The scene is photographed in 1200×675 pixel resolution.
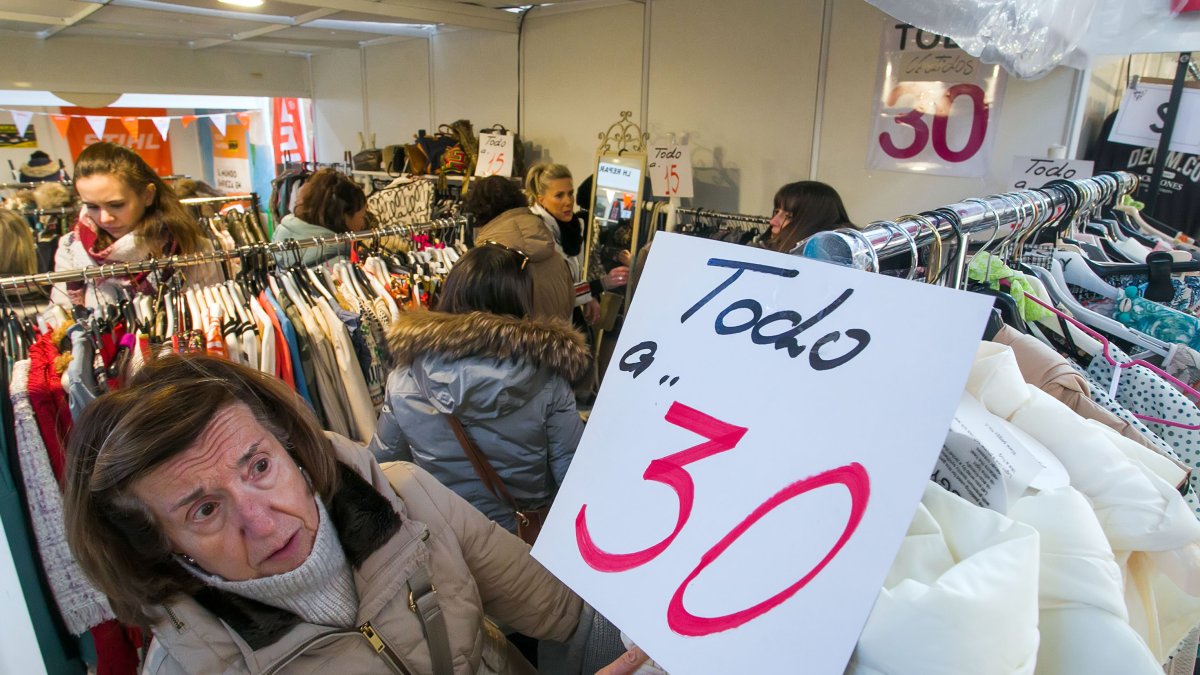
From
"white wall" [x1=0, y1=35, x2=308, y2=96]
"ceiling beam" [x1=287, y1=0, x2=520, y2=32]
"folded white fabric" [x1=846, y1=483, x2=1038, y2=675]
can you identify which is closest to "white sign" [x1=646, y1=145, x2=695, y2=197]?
"ceiling beam" [x1=287, y1=0, x2=520, y2=32]

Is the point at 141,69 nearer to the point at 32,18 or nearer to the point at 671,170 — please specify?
the point at 32,18

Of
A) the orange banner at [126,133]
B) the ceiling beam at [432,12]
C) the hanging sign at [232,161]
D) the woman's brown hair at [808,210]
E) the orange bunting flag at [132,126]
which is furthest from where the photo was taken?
the hanging sign at [232,161]

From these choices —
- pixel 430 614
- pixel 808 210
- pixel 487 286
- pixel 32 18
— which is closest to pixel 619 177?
pixel 808 210

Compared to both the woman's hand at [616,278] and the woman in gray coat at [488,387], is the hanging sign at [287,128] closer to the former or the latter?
the woman's hand at [616,278]

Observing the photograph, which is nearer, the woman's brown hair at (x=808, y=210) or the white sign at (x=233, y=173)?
the woman's brown hair at (x=808, y=210)

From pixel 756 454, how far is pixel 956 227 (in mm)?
522

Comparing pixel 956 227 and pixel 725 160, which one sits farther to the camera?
pixel 725 160

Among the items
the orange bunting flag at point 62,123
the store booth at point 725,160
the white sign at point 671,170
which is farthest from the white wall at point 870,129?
the orange bunting flag at point 62,123

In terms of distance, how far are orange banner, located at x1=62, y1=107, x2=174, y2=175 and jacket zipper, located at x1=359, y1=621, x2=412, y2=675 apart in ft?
19.7

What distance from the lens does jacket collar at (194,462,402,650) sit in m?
0.83

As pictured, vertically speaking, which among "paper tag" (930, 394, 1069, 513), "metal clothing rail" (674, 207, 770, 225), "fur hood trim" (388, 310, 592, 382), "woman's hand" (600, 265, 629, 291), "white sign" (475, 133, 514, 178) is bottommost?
"woman's hand" (600, 265, 629, 291)

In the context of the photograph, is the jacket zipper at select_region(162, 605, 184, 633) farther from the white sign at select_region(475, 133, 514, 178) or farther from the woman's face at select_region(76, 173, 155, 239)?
the white sign at select_region(475, 133, 514, 178)

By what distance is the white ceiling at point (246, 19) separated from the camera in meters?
3.46

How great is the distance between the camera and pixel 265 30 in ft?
14.9
